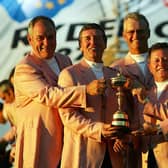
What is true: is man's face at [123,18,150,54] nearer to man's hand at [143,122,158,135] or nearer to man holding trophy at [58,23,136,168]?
man holding trophy at [58,23,136,168]

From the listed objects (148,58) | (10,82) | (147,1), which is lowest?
(148,58)

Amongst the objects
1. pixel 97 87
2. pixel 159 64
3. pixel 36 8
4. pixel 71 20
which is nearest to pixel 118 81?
pixel 97 87

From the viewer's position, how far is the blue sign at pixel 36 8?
29.3 feet

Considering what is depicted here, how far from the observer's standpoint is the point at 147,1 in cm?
862

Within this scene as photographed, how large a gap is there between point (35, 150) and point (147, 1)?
3.70 m

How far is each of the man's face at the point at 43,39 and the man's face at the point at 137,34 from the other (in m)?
0.37

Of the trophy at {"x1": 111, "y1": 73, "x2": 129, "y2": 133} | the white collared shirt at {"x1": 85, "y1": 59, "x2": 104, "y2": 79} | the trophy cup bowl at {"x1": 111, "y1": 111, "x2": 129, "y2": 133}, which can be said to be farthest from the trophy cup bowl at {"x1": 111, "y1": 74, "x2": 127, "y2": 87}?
the white collared shirt at {"x1": 85, "y1": 59, "x2": 104, "y2": 79}

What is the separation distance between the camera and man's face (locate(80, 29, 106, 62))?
493 centimetres

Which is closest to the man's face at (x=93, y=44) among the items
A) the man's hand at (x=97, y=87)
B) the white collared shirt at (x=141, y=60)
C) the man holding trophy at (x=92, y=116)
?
the man holding trophy at (x=92, y=116)

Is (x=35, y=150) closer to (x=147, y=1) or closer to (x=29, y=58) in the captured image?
(x=29, y=58)

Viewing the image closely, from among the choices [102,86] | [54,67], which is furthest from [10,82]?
[102,86]

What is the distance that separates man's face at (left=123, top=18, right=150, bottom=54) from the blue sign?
12.4 feet

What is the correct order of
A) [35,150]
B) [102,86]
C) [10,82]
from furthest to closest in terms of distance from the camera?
[10,82] → [35,150] → [102,86]

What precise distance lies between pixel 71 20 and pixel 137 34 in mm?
3764
